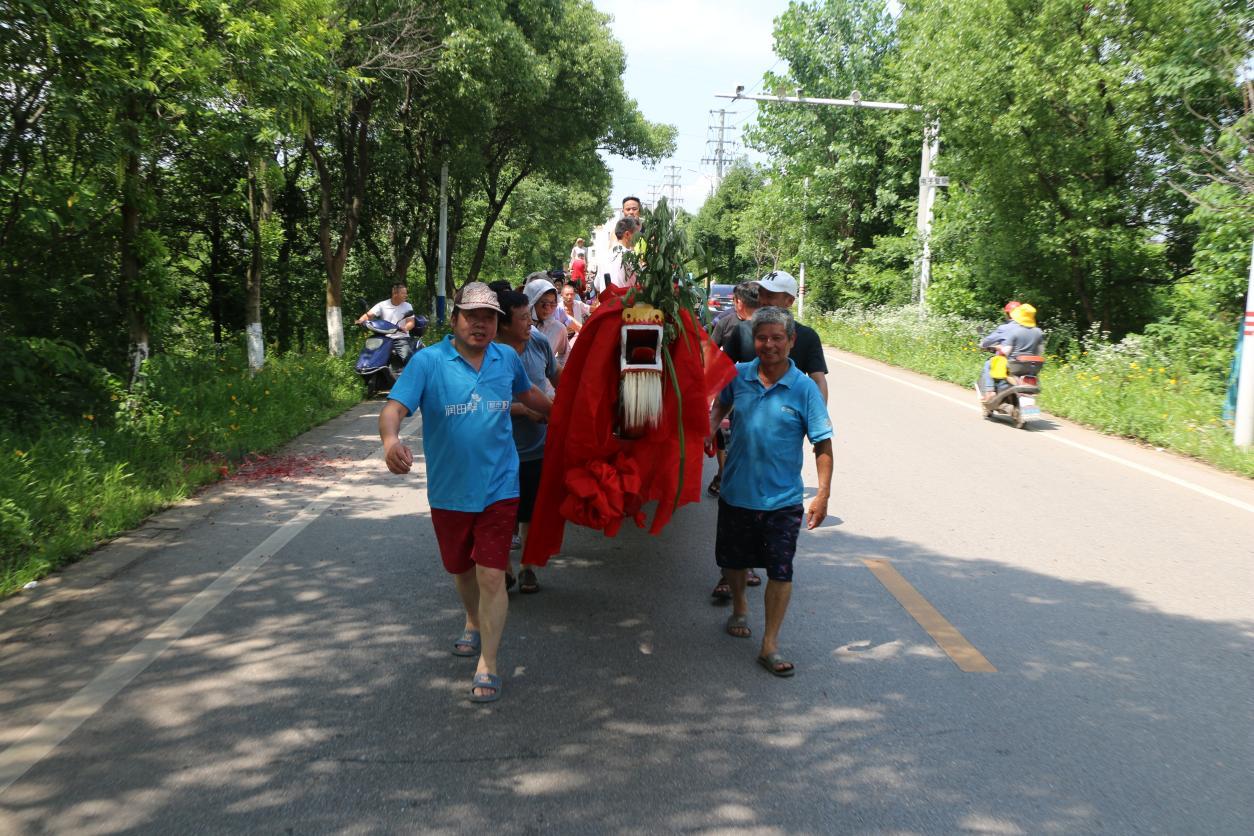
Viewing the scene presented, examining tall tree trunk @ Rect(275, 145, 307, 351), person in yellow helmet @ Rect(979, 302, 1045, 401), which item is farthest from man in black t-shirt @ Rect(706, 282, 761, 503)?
tall tree trunk @ Rect(275, 145, 307, 351)

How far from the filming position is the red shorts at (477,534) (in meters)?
4.51

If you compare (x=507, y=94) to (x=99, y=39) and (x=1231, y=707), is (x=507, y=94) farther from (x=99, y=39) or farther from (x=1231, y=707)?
(x=1231, y=707)

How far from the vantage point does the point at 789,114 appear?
3575 centimetres

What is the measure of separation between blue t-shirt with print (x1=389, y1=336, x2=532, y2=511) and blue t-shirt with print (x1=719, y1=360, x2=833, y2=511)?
1148mm

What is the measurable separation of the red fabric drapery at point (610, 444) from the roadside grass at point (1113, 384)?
24.2ft

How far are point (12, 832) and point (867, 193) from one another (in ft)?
113

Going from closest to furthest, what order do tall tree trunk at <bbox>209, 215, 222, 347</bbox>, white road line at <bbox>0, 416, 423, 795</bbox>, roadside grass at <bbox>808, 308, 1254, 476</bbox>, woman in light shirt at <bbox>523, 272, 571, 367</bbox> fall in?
white road line at <bbox>0, 416, 423, 795</bbox>
woman in light shirt at <bbox>523, 272, 571, 367</bbox>
roadside grass at <bbox>808, 308, 1254, 476</bbox>
tall tree trunk at <bbox>209, 215, 222, 347</bbox>

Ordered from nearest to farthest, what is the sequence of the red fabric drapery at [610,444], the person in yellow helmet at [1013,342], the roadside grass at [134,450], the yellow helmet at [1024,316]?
the red fabric drapery at [610,444] < the roadside grass at [134,450] < the person in yellow helmet at [1013,342] < the yellow helmet at [1024,316]

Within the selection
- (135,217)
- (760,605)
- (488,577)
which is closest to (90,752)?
(488,577)

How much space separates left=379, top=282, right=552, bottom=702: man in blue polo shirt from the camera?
4.50 metres

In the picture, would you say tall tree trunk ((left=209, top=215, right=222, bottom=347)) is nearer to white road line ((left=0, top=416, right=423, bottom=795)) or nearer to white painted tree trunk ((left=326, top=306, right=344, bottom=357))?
white painted tree trunk ((left=326, top=306, right=344, bottom=357))

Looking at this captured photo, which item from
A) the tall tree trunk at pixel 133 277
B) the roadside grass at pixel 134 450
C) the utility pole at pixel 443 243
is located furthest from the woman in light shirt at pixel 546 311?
the utility pole at pixel 443 243

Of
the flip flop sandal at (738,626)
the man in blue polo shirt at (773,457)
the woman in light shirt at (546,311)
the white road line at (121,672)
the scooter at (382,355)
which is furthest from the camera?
the scooter at (382,355)

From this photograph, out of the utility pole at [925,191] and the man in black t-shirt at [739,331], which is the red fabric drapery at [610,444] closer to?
the man in black t-shirt at [739,331]
